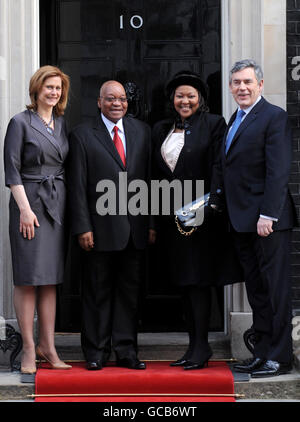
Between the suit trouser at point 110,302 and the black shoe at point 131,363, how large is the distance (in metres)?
0.03

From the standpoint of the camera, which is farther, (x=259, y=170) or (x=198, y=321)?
(x=198, y=321)

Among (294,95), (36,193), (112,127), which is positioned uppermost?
(294,95)

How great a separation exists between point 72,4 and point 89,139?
A: 142cm

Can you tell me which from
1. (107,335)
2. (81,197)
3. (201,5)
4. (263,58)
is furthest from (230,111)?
(107,335)

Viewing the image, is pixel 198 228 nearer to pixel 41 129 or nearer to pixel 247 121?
pixel 247 121

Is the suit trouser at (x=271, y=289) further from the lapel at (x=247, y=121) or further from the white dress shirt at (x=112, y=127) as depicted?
the white dress shirt at (x=112, y=127)

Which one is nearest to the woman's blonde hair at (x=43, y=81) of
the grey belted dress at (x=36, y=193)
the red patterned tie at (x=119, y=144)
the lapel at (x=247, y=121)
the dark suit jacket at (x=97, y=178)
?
the grey belted dress at (x=36, y=193)

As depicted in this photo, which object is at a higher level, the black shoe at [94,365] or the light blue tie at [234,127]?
the light blue tie at [234,127]

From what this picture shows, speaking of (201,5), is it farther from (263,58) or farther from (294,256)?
(294,256)

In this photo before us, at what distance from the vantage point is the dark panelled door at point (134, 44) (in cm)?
628

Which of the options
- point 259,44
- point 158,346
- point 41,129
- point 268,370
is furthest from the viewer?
point 158,346

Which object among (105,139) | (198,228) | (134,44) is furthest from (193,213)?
(134,44)

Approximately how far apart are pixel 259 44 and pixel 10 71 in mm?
1770

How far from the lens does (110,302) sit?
18.1ft
